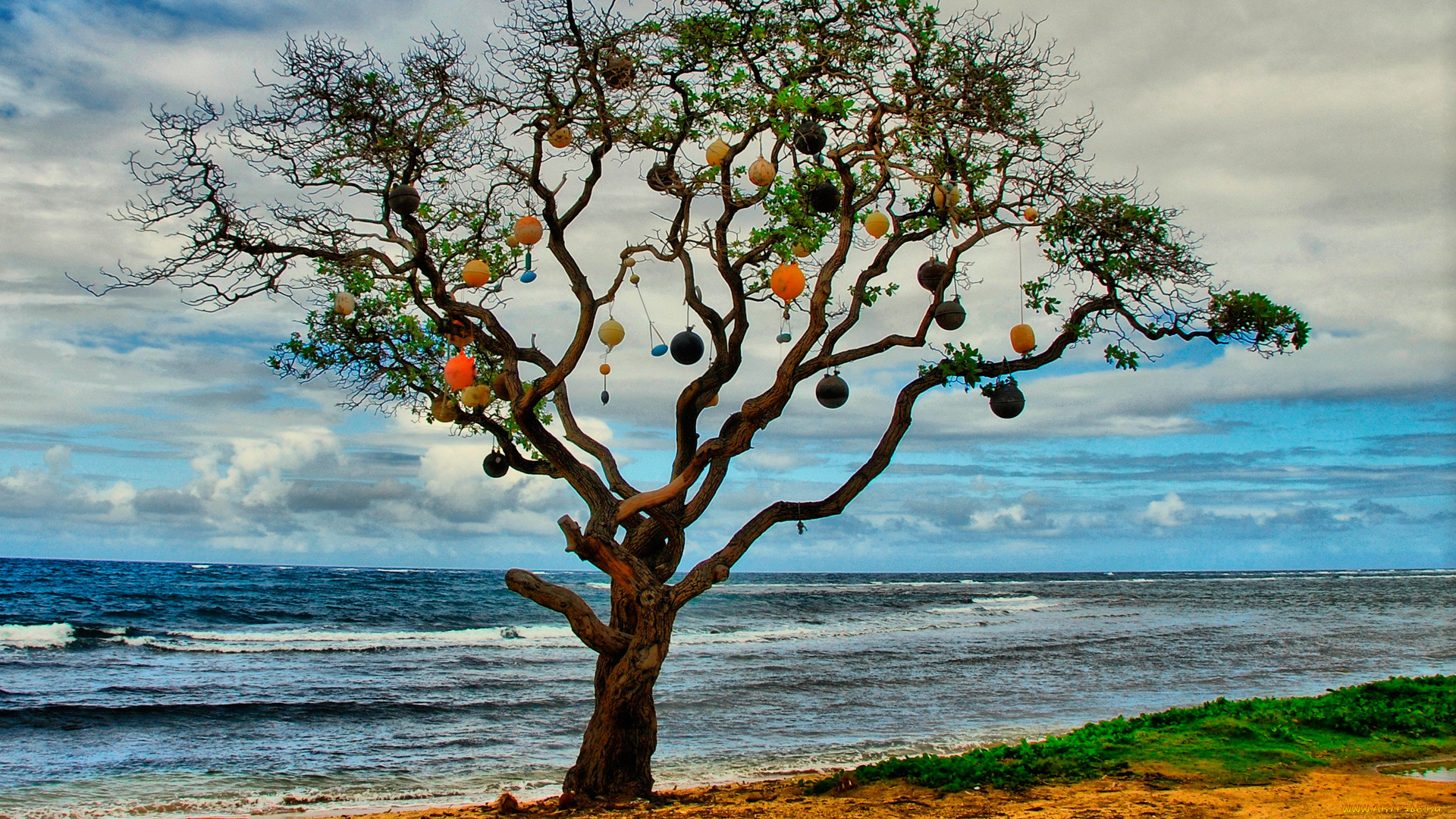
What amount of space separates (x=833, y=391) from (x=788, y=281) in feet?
4.05

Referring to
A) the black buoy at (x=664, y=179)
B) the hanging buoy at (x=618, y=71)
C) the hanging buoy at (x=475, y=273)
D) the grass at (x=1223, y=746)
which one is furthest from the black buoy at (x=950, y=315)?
the hanging buoy at (x=475, y=273)

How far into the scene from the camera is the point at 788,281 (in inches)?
253

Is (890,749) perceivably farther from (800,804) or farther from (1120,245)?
(1120,245)

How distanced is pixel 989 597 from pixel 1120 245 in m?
43.9

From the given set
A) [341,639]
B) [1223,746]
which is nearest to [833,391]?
[1223,746]

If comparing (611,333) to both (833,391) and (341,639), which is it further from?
(341,639)

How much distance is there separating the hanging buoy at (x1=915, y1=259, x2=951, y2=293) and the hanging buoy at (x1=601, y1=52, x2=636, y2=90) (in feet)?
8.60

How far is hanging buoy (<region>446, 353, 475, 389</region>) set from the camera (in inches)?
258

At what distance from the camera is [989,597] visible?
49.0m

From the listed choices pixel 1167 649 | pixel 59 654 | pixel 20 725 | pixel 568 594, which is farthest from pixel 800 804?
pixel 59 654

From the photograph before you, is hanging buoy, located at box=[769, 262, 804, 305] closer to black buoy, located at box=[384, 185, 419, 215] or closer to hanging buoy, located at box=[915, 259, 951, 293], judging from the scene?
hanging buoy, located at box=[915, 259, 951, 293]

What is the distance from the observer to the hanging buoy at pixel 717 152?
679 centimetres

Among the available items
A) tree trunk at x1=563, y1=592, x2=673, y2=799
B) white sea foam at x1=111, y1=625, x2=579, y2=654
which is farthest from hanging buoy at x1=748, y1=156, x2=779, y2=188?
white sea foam at x1=111, y1=625, x2=579, y2=654

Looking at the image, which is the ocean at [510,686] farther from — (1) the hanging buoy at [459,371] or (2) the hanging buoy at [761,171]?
(2) the hanging buoy at [761,171]
